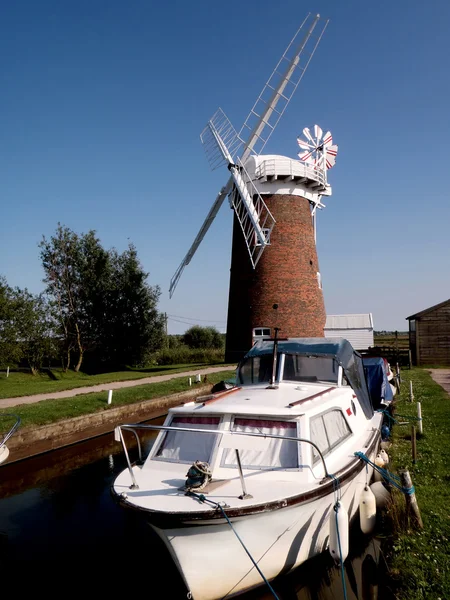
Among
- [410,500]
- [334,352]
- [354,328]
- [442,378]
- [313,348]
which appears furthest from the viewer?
[354,328]

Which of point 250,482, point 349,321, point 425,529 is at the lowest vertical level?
point 425,529

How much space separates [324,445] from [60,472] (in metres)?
7.63

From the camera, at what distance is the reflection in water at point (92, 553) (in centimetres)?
605

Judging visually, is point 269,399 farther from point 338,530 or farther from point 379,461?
point 379,461

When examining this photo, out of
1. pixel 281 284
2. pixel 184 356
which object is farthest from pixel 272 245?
pixel 184 356

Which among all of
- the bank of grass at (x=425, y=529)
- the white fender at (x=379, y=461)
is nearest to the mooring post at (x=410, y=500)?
the bank of grass at (x=425, y=529)

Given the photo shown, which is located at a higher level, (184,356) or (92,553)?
(184,356)

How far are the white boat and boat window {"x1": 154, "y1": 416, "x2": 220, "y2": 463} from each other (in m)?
0.02

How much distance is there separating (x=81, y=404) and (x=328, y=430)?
11217 mm

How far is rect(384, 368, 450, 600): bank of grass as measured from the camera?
17.3 ft

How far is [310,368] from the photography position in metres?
9.27

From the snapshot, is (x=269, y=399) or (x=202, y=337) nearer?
(x=269, y=399)

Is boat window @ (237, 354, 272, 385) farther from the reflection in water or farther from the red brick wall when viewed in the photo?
the red brick wall

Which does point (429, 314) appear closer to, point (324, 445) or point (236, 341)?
point (236, 341)
